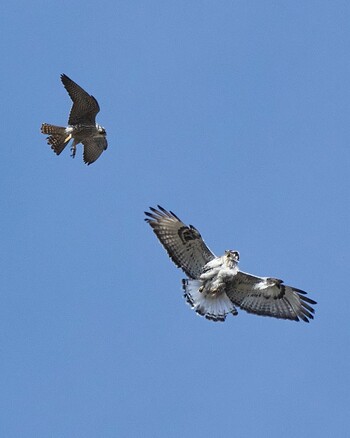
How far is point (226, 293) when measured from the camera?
1759 centimetres

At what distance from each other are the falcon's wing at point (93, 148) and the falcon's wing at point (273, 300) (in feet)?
21.5

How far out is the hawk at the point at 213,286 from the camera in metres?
17.4

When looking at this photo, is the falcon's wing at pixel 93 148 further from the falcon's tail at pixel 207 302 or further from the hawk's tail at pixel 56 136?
the falcon's tail at pixel 207 302

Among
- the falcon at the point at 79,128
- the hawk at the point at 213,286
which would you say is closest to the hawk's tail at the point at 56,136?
the falcon at the point at 79,128

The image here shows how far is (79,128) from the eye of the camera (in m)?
22.1

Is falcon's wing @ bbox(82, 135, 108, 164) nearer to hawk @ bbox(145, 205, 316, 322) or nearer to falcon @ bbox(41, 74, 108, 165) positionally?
falcon @ bbox(41, 74, 108, 165)

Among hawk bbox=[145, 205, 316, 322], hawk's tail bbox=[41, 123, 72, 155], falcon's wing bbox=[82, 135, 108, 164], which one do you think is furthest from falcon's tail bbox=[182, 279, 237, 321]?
falcon's wing bbox=[82, 135, 108, 164]

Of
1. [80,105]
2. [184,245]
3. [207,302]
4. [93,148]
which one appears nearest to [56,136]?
[80,105]

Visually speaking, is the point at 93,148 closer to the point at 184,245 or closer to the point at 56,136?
the point at 56,136

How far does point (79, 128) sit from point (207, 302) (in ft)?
21.4

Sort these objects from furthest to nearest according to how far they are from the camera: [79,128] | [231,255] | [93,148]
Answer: [93,148] → [79,128] → [231,255]

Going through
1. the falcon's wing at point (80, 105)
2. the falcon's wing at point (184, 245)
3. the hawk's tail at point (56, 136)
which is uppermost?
the falcon's wing at point (80, 105)

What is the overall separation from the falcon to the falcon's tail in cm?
596

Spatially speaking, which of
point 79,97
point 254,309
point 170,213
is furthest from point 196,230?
point 79,97
